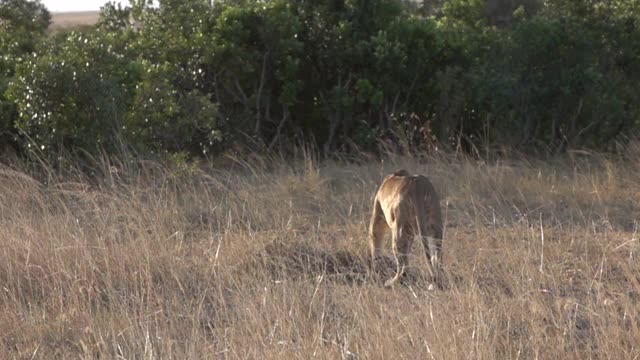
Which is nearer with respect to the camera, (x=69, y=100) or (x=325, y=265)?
(x=325, y=265)

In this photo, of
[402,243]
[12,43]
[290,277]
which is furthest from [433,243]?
[12,43]

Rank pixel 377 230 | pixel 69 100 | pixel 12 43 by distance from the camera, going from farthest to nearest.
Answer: pixel 12 43, pixel 69 100, pixel 377 230

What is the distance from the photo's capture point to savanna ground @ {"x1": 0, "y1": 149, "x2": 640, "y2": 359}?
5.07 metres

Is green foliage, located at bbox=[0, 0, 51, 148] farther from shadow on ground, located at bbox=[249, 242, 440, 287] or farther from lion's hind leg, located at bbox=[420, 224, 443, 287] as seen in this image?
lion's hind leg, located at bbox=[420, 224, 443, 287]

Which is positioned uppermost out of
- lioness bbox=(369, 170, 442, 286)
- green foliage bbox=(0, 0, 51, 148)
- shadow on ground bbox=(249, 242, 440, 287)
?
green foliage bbox=(0, 0, 51, 148)

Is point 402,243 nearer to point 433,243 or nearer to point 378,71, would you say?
point 433,243

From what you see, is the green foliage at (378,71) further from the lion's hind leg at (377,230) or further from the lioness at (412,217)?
the lioness at (412,217)

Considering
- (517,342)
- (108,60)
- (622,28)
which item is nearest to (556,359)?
(517,342)

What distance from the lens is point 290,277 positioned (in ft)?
20.6

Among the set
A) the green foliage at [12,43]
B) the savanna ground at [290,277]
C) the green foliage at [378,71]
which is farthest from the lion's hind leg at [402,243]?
the green foliage at [12,43]

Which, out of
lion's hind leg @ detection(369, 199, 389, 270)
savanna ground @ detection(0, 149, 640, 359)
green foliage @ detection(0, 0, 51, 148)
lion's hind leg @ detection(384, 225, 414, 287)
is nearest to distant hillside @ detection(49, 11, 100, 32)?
green foliage @ detection(0, 0, 51, 148)

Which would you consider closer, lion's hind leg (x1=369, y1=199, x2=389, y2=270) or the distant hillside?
lion's hind leg (x1=369, y1=199, x2=389, y2=270)

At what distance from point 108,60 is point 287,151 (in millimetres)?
3120

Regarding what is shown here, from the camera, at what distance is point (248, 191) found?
30.9 feet
